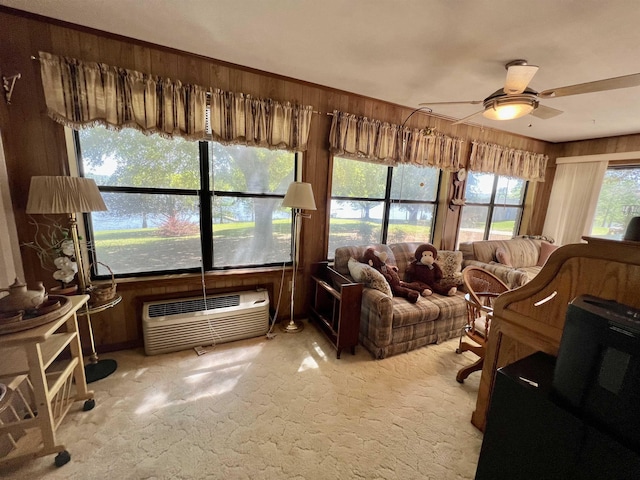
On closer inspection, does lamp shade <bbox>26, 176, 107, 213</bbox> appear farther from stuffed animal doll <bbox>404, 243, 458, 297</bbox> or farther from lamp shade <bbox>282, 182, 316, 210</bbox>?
stuffed animal doll <bbox>404, 243, 458, 297</bbox>

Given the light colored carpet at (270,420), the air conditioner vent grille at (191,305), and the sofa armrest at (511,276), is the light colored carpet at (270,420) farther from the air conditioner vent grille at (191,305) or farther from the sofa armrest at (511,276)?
the sofa armrest at (511,276)

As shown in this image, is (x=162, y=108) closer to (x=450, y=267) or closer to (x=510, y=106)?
(x=510, y=106)

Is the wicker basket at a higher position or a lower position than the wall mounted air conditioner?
higher

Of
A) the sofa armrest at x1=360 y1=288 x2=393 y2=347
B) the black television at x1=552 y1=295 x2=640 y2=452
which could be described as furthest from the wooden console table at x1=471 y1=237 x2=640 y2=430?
the sofa armrest at x1=360 y1=288 x2=393 y2=347

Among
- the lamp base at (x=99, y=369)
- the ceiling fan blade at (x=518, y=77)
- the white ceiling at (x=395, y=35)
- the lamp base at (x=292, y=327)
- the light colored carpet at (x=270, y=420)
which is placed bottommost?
the light colored carpet at (x=270, y=420)

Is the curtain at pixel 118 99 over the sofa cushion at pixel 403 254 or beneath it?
over

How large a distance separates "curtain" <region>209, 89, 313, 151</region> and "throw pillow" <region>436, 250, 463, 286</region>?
2.09 metres

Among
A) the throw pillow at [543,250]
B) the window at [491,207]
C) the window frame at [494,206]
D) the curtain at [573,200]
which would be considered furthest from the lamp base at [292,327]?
the curtain at [573,200]

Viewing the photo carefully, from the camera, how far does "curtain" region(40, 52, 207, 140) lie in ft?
5.84

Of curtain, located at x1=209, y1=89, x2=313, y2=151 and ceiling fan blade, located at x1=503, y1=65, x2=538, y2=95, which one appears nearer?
ceiling fan blade, located at x1=503, y1=65, x2=538, y2=95

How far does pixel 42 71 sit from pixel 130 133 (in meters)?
0.56

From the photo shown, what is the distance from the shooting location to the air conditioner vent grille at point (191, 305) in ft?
7.40

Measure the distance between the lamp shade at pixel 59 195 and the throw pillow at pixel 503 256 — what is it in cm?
455

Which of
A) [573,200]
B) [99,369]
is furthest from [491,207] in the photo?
[99,369]
